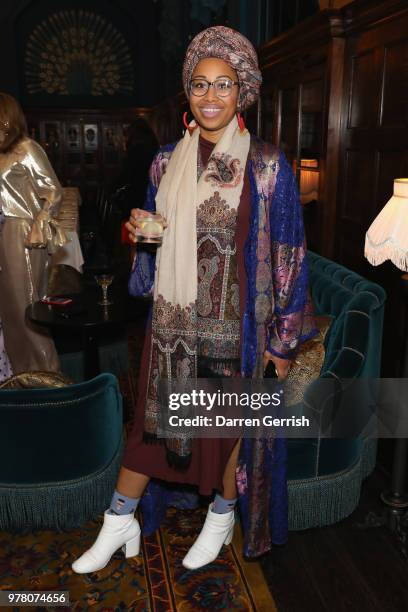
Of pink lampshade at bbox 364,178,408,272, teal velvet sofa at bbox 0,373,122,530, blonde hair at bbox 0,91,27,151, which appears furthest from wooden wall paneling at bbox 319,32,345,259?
teal velvet sofa at bbox 0,373,122,530

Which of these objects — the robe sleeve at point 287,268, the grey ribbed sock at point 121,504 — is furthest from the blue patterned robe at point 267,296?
the grey ribbed sock at point 121,504

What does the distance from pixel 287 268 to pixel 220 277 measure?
8.1 inches

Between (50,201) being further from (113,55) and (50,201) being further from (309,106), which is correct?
(113,55)

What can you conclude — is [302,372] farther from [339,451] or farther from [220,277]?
[220,277]

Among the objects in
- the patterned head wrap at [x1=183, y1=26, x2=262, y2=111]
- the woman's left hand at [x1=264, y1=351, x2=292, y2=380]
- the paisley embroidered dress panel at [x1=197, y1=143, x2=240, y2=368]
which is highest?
the patterned head wrap at [x1=183, y1=26, x2=262, y2=111]

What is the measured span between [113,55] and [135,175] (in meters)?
7.07

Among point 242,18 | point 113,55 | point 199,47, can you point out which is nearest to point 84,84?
point 113,55

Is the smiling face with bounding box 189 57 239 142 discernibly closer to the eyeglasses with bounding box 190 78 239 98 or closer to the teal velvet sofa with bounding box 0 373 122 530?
the eyeglasses with bounding box 190 78 239 98

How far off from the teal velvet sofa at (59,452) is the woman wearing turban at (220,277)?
5.7 inches

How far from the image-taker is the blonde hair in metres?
3.01

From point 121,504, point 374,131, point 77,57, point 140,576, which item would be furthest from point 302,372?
point 77,57

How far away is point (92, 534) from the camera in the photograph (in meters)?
2.28

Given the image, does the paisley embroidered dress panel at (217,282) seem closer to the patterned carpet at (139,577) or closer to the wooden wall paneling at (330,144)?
the patterned carpet at (139,577)

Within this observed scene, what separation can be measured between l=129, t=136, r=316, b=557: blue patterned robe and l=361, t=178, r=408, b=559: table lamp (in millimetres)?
345
